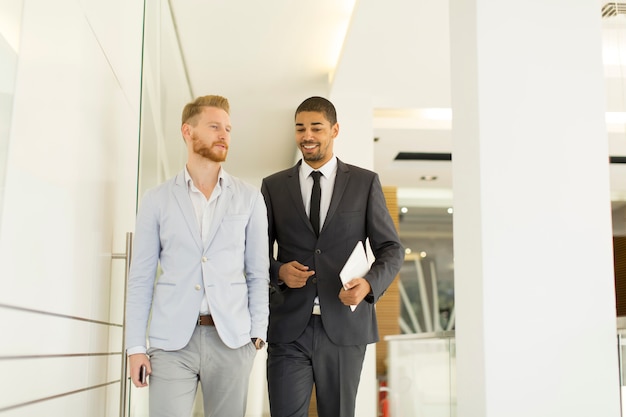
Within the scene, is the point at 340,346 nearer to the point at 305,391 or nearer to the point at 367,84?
the point at 305,391

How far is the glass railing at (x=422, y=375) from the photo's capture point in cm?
415

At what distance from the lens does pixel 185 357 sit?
264cm

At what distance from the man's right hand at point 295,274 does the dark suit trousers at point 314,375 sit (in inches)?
6.3

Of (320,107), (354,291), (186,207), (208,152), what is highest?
(320,107)

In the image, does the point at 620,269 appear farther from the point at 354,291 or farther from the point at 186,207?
the point at 186,207

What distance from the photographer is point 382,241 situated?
123 inches

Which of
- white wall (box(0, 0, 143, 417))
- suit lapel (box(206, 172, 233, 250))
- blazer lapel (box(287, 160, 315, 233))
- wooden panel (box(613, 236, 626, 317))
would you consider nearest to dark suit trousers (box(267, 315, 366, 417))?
blazer lapel (box(287, 160, 315, 233))

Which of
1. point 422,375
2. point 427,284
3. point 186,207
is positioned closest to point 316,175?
point 186,207

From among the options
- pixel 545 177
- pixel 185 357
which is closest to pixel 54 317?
pixel 185 357

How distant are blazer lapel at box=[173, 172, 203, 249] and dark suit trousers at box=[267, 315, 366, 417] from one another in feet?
1.98

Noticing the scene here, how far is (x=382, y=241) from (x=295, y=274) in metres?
0.40

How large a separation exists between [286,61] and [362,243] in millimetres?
3655

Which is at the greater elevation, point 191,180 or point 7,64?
point 7,64

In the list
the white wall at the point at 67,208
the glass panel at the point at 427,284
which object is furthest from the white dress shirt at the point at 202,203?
the glass panel at the point at 427,284
